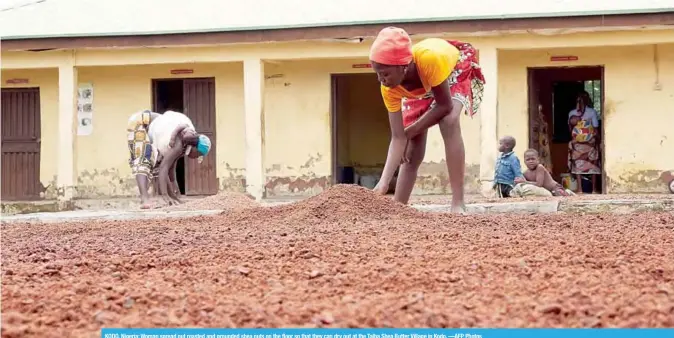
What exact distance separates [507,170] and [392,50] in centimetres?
603

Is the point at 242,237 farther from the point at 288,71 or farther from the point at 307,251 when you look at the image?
the point at 288,71

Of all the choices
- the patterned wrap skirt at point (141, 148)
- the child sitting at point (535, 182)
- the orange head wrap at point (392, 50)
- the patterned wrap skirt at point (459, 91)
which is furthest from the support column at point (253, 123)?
the orange head wrap at point (392, 50)

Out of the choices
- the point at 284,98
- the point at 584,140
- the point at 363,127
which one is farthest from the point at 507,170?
the point at 363,127

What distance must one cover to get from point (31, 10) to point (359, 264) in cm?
1447

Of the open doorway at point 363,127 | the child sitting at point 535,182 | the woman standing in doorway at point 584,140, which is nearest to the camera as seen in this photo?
the child sitting at point 535,182

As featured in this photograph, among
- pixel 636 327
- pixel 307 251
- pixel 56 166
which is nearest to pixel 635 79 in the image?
pixel 56 166

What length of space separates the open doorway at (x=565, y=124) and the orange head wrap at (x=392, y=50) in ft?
29.0

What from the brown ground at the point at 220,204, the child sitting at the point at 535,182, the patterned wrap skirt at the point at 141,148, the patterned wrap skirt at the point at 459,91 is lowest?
the brown ground at the point at 220,204

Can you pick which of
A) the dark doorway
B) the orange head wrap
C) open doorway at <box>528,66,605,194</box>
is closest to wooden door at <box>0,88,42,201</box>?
the dark doorway

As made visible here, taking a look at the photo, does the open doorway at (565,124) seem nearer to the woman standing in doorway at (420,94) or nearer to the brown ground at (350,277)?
the woman standing in doorway at (420,94)

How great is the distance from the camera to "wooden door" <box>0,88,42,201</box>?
16.2 m

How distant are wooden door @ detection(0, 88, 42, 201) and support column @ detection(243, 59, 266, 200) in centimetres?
430

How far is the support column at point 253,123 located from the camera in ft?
46.5

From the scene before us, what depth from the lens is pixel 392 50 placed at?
5.85 meters
